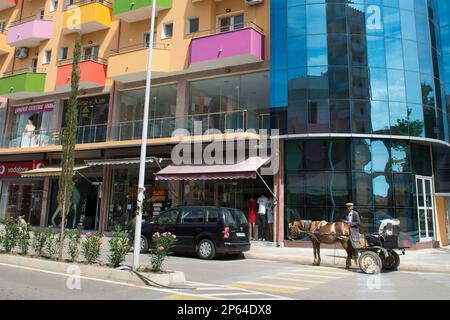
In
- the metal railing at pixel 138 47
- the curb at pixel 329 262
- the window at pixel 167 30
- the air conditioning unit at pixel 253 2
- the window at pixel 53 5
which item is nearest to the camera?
the curb at pixel 329 262

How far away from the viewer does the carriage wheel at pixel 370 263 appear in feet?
40.3

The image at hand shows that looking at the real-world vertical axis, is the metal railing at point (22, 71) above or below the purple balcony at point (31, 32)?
below

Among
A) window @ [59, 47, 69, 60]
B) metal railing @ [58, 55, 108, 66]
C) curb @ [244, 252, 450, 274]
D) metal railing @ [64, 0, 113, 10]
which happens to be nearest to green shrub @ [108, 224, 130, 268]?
curb @ [244, 252, 450, 274]

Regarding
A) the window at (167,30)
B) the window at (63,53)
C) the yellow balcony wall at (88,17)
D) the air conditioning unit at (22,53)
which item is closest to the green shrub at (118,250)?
the window at (167,30)

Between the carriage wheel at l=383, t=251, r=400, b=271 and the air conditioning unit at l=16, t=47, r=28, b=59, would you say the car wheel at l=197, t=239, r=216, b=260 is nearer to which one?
the carriage wheel at l=383, t=251, r=400, b=271

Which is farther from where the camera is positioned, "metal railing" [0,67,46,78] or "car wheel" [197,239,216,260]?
"metal railing" [0,67,46,78]

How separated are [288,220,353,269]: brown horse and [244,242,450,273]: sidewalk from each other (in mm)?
1067

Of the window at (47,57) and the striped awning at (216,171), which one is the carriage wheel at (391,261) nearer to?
the striped awning at (216,171)

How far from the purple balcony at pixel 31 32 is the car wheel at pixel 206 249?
2155cm

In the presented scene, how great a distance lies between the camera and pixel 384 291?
9445 millimetres

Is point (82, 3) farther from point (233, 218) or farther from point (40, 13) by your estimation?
point (233, 218)

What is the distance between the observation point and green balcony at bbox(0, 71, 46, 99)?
28.4m
